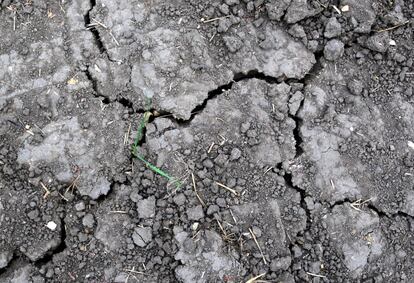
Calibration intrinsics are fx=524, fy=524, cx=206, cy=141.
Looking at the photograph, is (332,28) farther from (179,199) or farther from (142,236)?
(142,236)

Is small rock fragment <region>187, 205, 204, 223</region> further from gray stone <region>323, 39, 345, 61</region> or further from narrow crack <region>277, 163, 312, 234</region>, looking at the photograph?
gray stone <region>323, 39, 345, 61</region>

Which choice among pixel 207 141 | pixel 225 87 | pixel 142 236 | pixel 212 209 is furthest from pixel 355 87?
pixel 142 236

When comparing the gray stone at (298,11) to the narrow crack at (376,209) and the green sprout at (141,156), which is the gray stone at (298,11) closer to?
the green sprout at (141,156)

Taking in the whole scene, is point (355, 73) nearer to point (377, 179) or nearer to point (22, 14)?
point (377, 179)

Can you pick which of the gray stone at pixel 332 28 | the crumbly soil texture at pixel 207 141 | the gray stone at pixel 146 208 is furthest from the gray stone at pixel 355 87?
the gray stone at pixel 146 208

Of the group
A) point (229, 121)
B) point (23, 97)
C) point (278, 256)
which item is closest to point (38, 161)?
point (23, 97)

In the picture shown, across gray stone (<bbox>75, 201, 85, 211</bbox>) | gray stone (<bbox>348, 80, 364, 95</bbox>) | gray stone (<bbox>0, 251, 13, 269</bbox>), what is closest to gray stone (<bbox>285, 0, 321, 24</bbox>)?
gray stone (<bbox>348, 80, 364, 95</bbox>)
